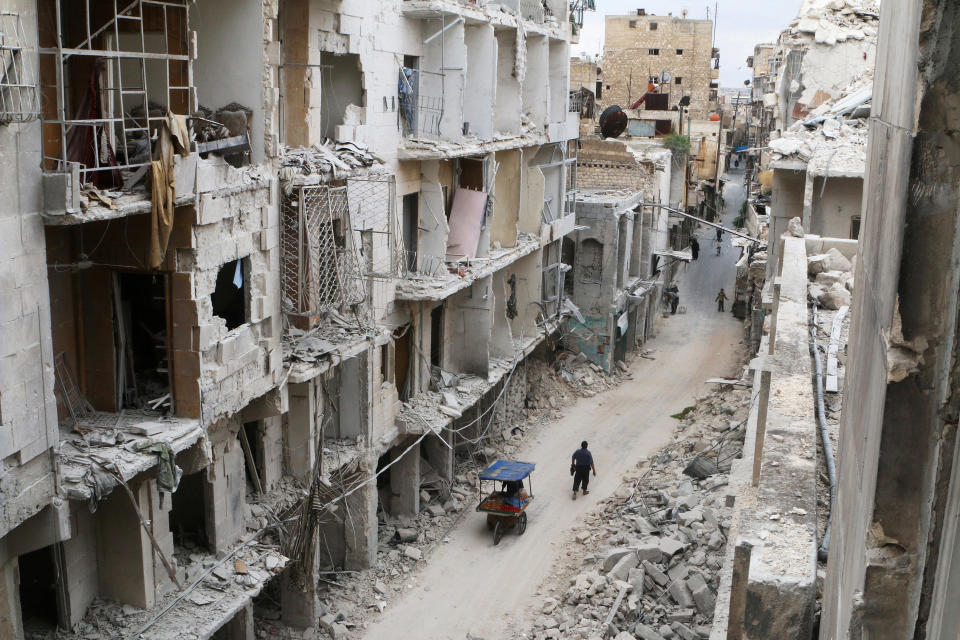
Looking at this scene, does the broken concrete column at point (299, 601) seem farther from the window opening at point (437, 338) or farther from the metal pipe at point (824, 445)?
the metal pipe at point (824, 445)

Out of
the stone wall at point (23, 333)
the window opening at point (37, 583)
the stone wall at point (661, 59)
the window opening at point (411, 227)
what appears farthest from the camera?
the stone wall at point (661, 59)

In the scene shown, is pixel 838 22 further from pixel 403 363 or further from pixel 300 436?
pixel 300 436

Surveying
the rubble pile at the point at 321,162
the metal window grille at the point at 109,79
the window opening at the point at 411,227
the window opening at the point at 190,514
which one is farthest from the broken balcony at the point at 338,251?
the window opening at the point at 190,514

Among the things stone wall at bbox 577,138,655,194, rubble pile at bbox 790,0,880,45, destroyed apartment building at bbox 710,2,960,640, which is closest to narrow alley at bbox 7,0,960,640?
destroyed apartment building at bbox 710,2,960,640

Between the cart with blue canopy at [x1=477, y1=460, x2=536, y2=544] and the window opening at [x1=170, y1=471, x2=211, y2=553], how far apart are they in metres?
7.47

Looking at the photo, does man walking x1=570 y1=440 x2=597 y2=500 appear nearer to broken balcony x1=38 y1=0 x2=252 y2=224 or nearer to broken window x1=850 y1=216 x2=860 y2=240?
broken window x1=850 y1=216 x2=860 y2=240

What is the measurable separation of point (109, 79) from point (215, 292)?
3.99 meters

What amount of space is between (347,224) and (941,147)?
49.5ft

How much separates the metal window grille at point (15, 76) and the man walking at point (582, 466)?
1649 cm

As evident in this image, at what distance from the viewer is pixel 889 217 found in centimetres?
375

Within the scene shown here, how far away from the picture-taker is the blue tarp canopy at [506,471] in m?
21.5

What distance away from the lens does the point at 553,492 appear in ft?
80.8

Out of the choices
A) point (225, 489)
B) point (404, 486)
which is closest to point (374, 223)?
point (225, 489)

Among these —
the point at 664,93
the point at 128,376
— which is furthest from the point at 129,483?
the point at 664,93
